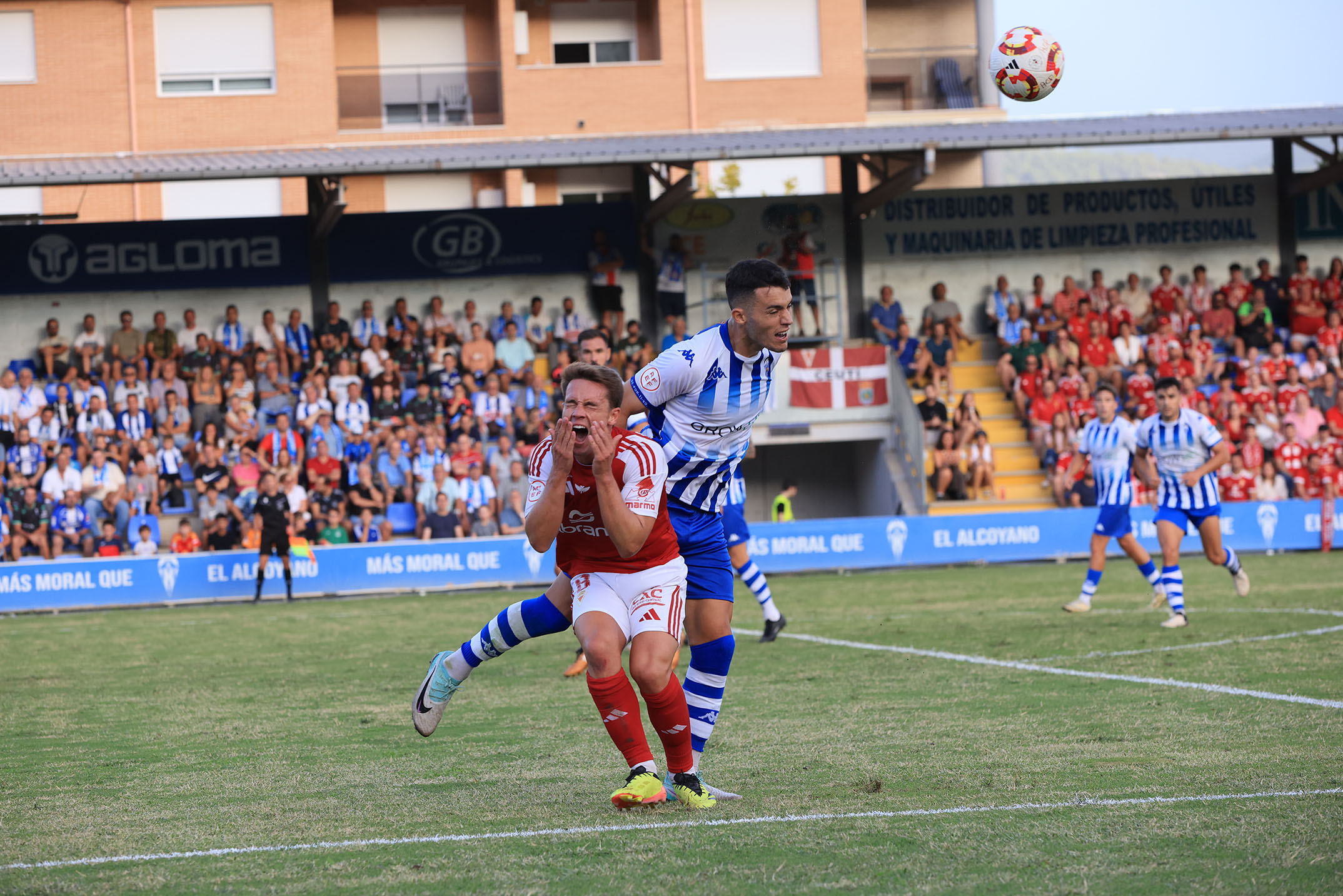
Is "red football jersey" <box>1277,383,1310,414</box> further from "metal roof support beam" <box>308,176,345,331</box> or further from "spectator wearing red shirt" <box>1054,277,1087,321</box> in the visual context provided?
"metal roof support beam" <box>308,176,345,331</box>

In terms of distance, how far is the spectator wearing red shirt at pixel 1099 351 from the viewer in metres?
25.8

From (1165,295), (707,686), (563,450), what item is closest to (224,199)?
(1165,295)

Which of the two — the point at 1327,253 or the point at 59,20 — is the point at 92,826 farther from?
the point at 59,20

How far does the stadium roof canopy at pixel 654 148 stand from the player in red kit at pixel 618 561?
17.9 m

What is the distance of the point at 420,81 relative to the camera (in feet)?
107

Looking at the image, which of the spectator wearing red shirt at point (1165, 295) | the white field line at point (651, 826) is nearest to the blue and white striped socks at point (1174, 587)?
the white field line at point (651, 826)

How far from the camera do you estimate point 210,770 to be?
6.59m

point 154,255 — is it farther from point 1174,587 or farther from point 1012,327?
point 1174,587

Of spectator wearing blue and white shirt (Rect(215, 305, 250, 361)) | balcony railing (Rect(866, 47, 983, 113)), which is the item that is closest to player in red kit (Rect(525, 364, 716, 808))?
spectator wearing blue and white shirt (Rect(215, 305, 250, 361))

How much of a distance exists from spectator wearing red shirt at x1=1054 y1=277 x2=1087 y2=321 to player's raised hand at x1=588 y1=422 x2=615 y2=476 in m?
22.9

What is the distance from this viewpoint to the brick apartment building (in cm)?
3156

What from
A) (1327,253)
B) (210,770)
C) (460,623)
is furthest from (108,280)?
(1327,253)

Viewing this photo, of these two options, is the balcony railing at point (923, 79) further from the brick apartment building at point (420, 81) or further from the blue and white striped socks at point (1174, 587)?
the blue and white striped socks at point (1174, 587)

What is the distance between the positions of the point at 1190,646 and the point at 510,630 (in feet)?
21.6
